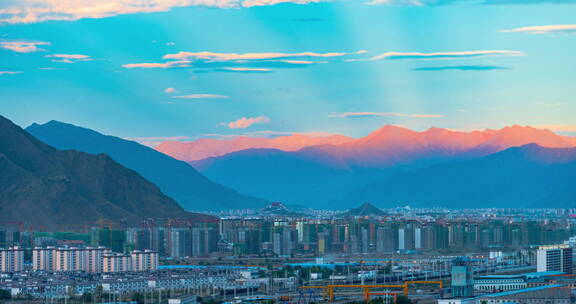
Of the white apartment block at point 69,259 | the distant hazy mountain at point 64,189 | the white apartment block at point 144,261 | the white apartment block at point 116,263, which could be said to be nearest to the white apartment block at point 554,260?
the white apartment block at point 144,261

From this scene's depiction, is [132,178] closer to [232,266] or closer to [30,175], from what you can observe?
[30,175]

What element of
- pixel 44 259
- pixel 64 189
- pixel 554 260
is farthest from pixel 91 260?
pixel 64 189

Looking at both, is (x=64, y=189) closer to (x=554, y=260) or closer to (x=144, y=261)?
(x=144, y=261)

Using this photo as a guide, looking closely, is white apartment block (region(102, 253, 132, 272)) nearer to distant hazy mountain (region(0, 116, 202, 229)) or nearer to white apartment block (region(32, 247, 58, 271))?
white apartment block (region(32, 247, 58, 271))

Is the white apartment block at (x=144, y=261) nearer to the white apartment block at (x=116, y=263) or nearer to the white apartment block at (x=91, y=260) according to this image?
the white apartment block at (x=91, y=260)

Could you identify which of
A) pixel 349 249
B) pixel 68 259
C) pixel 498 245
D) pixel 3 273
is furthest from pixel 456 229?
pixel 3 273

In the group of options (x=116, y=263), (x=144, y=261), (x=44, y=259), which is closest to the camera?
(x=116, y=263)

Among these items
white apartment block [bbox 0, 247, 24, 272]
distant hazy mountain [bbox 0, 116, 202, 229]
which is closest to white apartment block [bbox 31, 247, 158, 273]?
white apartment block [bbox 0, 247, 24, 272]
